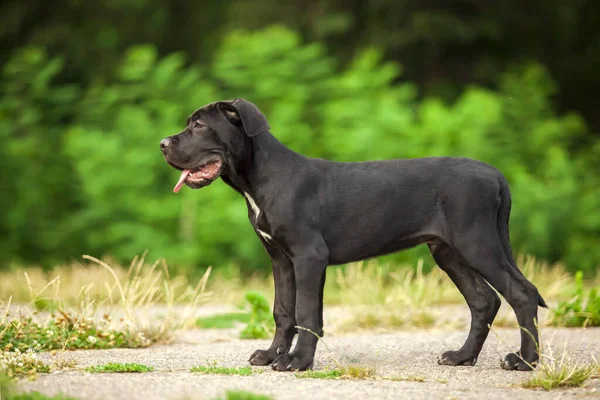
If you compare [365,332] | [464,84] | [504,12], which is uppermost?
[504,12]

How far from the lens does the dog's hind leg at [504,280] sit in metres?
6.07

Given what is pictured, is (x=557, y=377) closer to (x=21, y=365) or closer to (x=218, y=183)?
(x=21, y=365)

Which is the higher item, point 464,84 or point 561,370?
point 464,84

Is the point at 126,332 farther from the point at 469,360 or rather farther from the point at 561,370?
the point at 561,370

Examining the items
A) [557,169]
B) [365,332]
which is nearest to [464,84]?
[557,169]

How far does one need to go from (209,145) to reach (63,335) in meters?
2.06

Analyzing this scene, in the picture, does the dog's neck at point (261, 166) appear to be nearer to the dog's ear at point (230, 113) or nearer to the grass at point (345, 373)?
the dog's ear at point (230, 113)

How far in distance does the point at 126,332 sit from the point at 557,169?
10.8 metres

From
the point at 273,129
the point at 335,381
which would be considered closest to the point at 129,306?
the point at 335,381

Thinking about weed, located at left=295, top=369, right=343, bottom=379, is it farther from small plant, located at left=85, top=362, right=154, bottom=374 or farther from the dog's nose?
the dog's nose

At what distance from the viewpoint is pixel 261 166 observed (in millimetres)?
6301

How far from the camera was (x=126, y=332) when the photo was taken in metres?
7.59

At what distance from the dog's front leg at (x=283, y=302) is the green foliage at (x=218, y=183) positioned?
7.68 metres

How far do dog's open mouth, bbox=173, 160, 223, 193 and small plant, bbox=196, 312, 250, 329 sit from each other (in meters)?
3.08
